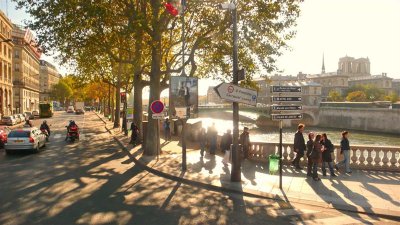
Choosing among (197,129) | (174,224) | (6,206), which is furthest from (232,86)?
(197,129)

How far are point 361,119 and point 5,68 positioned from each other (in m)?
66.3

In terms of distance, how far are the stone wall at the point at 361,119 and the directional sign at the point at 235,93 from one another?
6192 cm

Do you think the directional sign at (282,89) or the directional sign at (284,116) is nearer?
the directional sign at (284,116)

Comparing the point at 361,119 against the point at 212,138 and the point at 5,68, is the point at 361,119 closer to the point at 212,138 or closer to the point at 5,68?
the point at 212,138

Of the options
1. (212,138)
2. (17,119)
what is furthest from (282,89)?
(17,119)


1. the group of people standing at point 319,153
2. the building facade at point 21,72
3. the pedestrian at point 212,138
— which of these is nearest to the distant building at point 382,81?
the building facade at point 21,72

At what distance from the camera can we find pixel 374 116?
233 feet

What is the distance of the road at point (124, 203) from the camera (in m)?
8.87

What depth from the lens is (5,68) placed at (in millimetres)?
64438

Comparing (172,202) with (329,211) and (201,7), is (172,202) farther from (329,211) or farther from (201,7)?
(201,7)

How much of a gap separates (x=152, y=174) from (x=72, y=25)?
842cm

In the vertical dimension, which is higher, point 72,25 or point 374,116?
point 72,25

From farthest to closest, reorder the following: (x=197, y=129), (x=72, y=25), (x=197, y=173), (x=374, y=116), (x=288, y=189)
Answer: (x=374, y=116), (x=197, y=129), (x=72, y=25), (x=197, y=173), (x=288, y=189)

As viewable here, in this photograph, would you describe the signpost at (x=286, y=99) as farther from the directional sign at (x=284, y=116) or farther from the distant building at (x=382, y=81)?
the distant building at (x=382, y=81)
